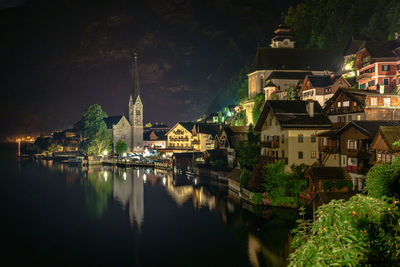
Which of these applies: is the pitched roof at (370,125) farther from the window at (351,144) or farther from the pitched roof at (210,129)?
the pitched roof at (210,129)

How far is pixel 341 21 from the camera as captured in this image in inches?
3423

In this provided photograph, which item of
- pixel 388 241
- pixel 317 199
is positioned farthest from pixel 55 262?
pixel 388 241

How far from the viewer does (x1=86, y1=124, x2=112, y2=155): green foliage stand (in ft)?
386

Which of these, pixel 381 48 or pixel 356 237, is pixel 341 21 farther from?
pixel 356 237

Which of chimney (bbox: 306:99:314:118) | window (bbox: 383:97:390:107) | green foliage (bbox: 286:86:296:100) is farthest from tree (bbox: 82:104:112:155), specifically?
window (bbox: 383:97:390:107)

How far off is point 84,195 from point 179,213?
2129 cm

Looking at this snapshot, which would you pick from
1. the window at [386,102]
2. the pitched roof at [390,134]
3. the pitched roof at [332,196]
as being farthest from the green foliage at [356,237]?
the window at [386,102]

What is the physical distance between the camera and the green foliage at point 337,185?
36.8 m

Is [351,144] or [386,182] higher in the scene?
[351,144]

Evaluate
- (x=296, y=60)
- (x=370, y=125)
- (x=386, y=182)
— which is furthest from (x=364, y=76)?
(x=386, y=182)

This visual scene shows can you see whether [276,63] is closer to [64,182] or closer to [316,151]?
[316,151]

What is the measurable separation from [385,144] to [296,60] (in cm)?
5435

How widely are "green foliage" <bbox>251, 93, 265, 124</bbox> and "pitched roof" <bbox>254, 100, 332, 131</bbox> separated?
2289 cm

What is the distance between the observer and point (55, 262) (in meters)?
29.4
